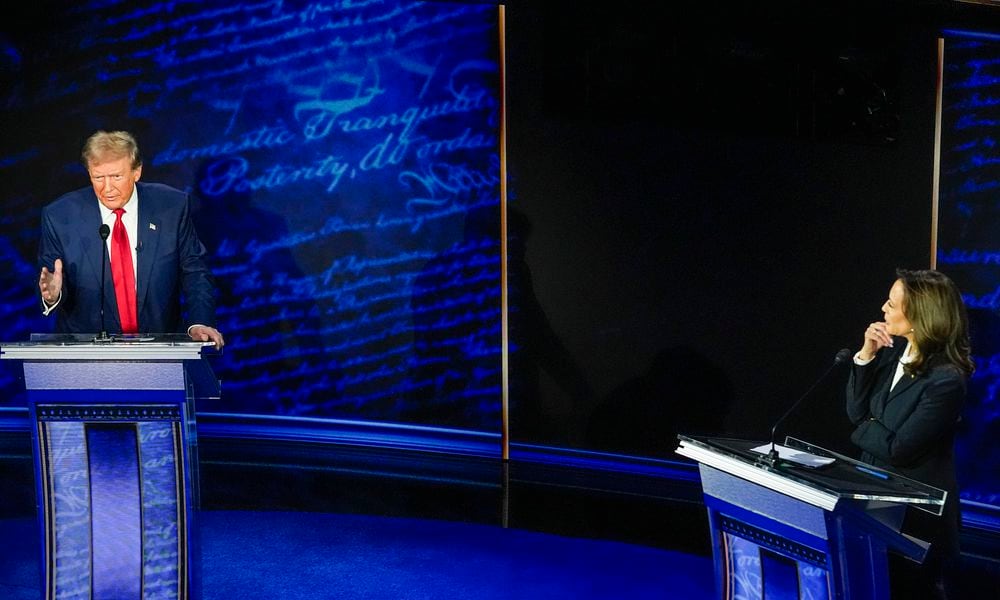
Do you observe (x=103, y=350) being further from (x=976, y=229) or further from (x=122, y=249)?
(x=976, y=229)

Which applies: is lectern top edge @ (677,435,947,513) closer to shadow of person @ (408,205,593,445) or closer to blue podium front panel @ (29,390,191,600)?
blue podium front panel @ (29,390,191,600)

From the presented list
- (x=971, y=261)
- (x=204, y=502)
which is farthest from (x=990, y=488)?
(x=204, y=502)

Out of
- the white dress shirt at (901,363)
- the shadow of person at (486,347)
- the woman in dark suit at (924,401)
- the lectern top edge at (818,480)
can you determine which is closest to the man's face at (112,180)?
the lectern top edge at (818,480)

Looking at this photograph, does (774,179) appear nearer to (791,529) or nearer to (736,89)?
(736,89)

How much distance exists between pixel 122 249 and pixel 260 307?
2544mm

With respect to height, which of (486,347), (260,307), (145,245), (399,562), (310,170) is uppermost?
(310,170)

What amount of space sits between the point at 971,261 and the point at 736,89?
1.49 meters

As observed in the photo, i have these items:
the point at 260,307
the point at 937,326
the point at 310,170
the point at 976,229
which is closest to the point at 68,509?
the point at 937,326

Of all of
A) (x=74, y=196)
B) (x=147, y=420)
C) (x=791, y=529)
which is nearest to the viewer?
(x=791, y=529)

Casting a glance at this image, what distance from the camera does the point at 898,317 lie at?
A: 2.77 metres

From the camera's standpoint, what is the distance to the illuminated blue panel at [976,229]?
4688 mm

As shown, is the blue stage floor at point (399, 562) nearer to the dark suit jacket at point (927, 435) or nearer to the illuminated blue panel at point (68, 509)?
the illuminated blue panel at point (68, 509)

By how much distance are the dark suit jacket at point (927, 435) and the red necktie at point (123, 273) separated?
232cm

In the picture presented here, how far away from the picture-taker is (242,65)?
213 inches
